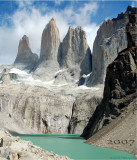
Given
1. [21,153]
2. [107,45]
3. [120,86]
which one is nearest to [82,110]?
[107,45]

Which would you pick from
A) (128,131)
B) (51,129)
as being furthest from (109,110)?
(51,129)

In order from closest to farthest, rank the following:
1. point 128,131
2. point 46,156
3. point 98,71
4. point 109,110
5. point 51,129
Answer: point 46,156
point 128,131
point 109,110
point 51,129
point 98,71

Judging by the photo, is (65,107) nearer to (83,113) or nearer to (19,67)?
(83,113)

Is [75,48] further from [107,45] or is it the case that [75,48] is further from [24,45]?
[24,45]

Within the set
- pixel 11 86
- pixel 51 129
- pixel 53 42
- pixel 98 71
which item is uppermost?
pixel 53 42

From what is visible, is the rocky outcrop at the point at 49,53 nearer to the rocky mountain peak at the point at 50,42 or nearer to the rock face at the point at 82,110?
the rocky mountain peak at the point at 50,42
